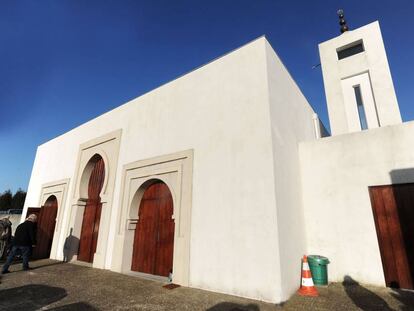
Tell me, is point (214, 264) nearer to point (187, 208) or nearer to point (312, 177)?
point (187, 208)

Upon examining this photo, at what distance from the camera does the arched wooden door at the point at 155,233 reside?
6.80m

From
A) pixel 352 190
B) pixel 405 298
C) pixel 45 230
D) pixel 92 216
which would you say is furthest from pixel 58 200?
pixel 405 298

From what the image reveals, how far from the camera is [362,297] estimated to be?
187 inches

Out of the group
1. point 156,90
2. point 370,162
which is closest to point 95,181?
point 156,90

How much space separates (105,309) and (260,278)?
9.52 feet

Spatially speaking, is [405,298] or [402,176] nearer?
[405,298]

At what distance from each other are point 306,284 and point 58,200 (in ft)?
35.1

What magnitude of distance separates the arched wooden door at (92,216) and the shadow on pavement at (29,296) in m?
3.40

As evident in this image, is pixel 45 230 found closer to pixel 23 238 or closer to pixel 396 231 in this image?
pixel 23 238

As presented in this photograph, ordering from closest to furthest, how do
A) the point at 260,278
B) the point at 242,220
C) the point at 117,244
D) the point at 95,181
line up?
the point at 260,278 → the point at 242,220 → the point at 117,244 → the point at 95,181

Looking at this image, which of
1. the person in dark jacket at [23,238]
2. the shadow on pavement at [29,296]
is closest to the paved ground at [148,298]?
the shadow on pavement at [29,296]

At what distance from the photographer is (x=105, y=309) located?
4.25 m

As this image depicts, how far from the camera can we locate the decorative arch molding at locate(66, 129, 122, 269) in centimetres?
818

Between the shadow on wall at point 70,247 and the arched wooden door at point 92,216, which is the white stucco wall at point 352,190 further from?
the shadow on wall at point 70,247
